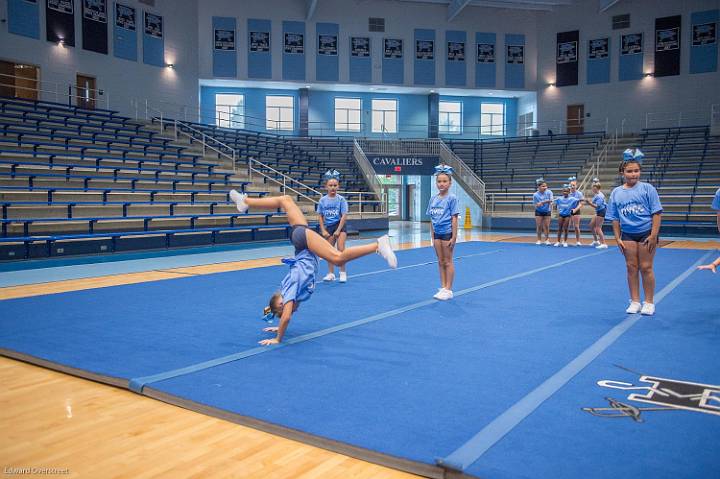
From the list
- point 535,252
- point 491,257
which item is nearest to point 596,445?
point 491,257

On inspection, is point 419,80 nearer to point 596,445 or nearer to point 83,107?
point 83,107

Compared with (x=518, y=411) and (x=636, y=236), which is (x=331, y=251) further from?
(x=636, y=236)

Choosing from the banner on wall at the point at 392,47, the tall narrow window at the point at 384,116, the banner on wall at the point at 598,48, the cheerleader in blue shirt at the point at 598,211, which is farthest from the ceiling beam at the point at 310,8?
the cheerleader in blue shirt at the point at 598,211

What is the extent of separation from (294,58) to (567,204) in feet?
61.0

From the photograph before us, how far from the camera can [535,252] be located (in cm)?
1421

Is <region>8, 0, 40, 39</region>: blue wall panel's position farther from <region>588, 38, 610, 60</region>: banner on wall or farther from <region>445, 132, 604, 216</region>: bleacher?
<region>588, 38, 610, 60</region>: banner on wall

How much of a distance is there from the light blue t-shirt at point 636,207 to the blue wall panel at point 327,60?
1000 inches

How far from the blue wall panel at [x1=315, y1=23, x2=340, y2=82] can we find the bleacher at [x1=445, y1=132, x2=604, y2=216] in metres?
7.31

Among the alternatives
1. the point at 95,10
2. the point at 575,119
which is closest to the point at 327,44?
the point at 95,10

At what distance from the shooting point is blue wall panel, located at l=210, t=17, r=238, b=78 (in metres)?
28.4

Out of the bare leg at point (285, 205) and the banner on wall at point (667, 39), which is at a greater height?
the banner on wall at point (667, 39)

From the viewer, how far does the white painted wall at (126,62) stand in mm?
21016

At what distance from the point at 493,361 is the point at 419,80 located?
93.6 feet

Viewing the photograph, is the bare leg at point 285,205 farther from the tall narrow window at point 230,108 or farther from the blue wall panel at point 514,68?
the blue wall panel at point 514,68
